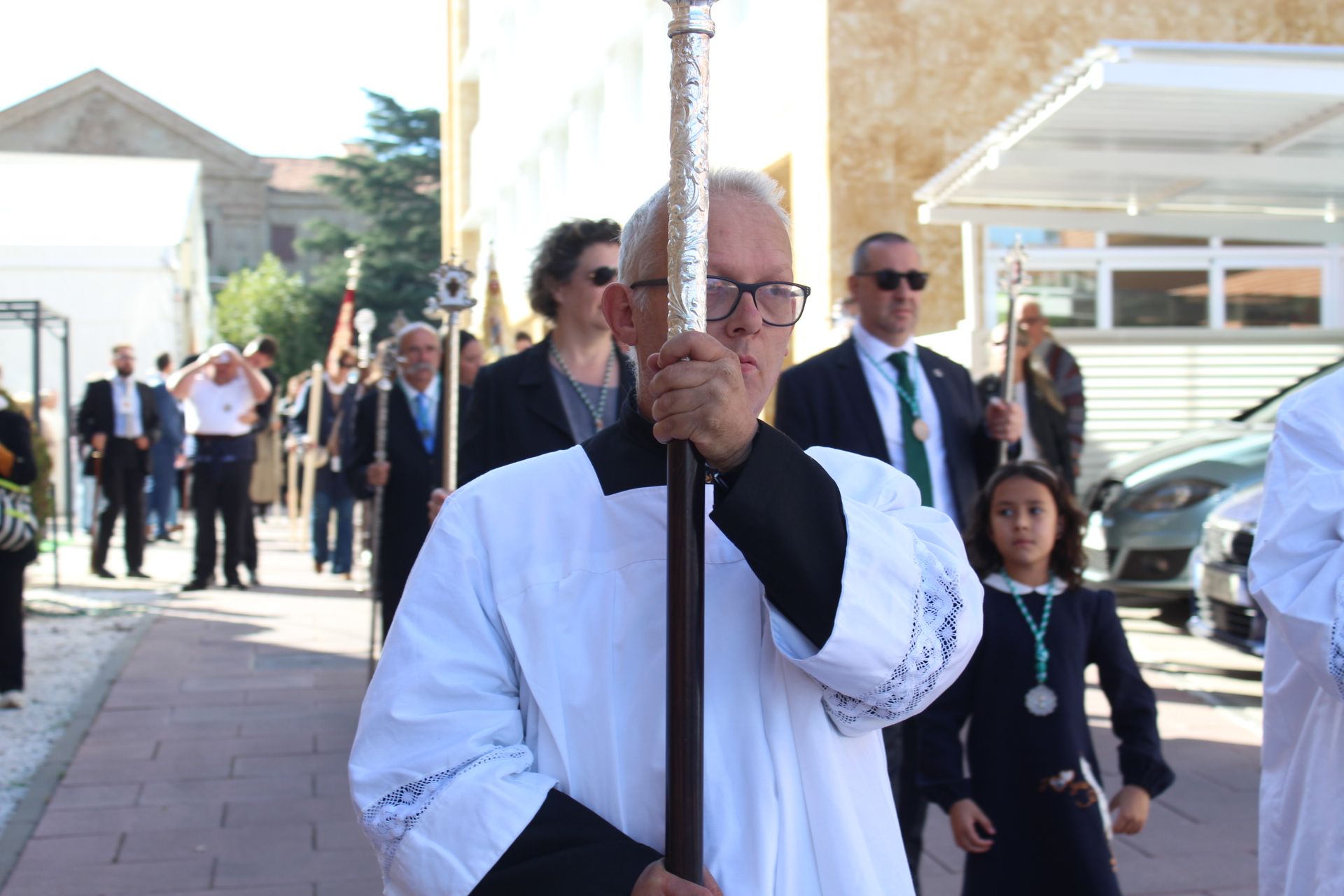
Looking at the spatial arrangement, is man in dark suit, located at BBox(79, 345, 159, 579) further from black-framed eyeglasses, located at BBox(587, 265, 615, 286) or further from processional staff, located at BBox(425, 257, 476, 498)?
black-framed eyeglasses, located at BBox(587, 265, 615, 286)

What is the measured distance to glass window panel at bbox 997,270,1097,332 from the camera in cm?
1582

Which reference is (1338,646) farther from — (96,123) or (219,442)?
(96,123)

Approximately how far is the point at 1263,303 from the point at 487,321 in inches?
387

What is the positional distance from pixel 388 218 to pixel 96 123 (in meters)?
13.1

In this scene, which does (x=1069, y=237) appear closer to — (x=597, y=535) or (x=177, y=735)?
(x=177, y=735)

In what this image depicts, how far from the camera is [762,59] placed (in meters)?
16.6

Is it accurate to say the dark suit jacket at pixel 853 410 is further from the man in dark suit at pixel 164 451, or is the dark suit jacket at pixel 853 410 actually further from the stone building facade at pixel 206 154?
the stone building facade at pixel 206 154

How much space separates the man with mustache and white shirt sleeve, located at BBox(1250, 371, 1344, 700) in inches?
173

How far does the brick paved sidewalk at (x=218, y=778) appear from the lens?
509cm

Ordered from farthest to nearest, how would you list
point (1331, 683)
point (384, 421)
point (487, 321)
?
point (487, 321) → point (384, 421) → point (1331, 683)

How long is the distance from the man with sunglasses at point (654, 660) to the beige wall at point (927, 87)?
12388mm

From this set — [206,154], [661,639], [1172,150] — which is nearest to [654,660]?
[661,639]

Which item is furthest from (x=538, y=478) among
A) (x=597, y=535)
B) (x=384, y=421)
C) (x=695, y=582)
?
(x=384, y=421)

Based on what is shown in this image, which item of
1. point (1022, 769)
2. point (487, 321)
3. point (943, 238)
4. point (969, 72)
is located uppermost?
point (969, 72)
